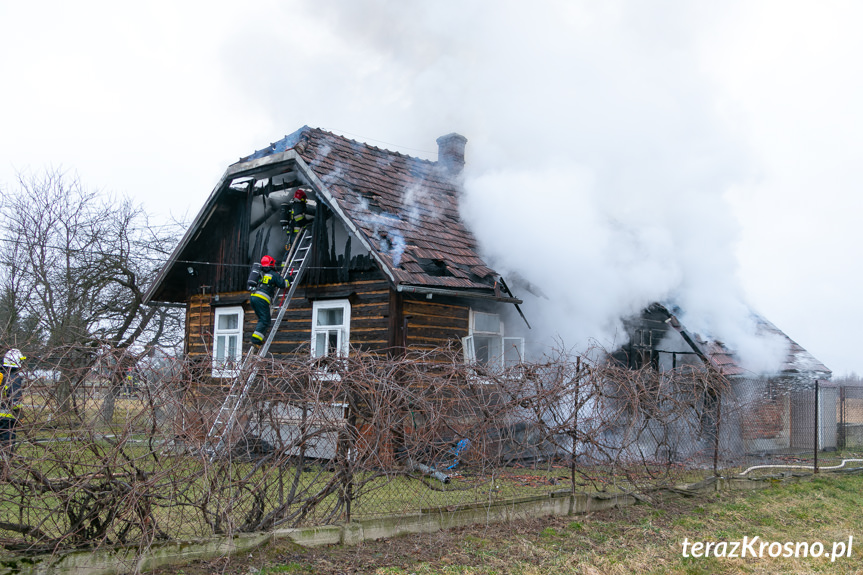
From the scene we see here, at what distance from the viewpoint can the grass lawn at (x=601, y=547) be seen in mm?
5480

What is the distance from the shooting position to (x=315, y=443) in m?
5.91

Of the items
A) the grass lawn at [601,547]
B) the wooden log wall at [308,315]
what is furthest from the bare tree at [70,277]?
the grass lawn at [601,547]

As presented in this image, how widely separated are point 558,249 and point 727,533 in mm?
7464

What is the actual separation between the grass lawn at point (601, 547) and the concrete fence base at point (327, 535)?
0.08 m

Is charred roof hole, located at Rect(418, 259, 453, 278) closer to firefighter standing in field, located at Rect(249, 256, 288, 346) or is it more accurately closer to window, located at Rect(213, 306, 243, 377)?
firefighter standing in field, located at Rect(249, 256, 288, 346)

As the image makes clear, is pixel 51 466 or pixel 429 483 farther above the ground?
pixel 51 466

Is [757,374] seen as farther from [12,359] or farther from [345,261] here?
[12,359]

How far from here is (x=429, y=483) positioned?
6.55 metres

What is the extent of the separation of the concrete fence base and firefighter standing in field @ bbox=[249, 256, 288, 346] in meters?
6.48

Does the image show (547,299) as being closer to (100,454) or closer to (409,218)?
(409,218)

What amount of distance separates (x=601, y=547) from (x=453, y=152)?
12.9m

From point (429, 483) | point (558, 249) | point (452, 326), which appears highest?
point (558, 249)

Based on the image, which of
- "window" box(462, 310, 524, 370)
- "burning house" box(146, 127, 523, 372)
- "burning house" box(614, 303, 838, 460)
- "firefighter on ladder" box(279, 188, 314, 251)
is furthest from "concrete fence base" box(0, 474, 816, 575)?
"firefighter on ladder" box(279, 188, 314, 251)

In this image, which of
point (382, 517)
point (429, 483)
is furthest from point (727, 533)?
point (382, 517)
